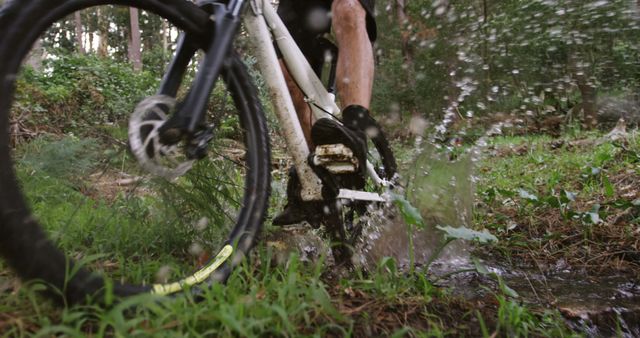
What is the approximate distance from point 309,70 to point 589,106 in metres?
11.3

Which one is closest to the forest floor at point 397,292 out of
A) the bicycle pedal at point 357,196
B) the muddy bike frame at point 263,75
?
the bicycle pedal at point 357,196

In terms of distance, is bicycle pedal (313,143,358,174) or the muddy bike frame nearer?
A: the muddy bike frame

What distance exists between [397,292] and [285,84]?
827mm

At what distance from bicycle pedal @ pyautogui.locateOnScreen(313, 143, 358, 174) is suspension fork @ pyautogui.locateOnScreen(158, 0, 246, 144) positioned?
1.55 feet

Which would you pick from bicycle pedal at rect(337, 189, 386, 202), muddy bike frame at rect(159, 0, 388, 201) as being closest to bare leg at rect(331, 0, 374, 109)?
muddy bike frame at rect(159, 0, 388, 201)

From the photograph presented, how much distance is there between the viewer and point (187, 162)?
4.60ft

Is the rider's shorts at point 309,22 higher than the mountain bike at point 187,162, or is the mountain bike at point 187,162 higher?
the rider's shorts at point 309,22

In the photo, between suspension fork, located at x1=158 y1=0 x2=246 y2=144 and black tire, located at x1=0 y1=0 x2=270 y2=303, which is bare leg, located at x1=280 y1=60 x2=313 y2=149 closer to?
suspension fork, located at x1=158 y1=0 x2=246 y2=144

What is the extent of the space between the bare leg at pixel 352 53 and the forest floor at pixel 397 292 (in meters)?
0.65

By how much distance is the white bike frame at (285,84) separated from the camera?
5.49 ft

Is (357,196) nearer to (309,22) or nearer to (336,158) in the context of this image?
(336,158)

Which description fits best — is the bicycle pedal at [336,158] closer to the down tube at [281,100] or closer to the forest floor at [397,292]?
the down tube at [281,100]

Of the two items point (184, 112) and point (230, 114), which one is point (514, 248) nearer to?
point (230, 114)

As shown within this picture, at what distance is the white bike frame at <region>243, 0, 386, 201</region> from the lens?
65.9 inches
